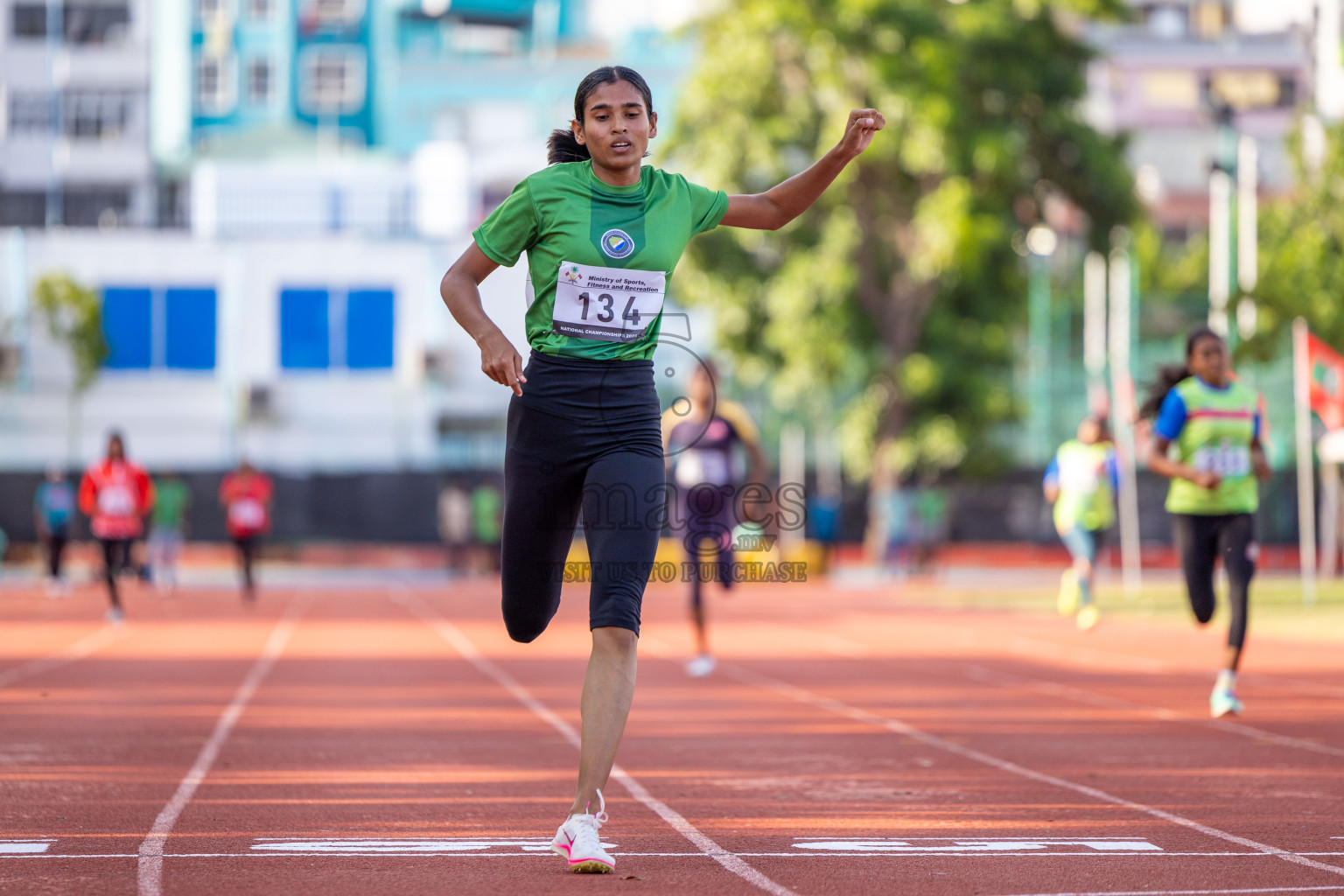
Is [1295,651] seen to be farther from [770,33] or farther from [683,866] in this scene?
[770,33]

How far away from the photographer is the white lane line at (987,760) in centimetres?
604

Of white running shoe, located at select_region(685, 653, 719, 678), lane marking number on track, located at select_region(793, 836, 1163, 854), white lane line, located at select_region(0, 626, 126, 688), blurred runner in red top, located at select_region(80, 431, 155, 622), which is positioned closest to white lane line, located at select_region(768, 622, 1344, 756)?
white running shoe, located at select_region(685, 653, 719, 678)

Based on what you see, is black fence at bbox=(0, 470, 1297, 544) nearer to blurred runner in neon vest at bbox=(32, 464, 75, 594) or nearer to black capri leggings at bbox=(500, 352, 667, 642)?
blurred runner in neon vest at bbox=(32, 464, 75, 594)

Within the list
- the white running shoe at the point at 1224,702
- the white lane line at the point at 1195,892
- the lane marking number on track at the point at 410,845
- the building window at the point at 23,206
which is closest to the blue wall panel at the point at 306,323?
the building window at the point at 23,206

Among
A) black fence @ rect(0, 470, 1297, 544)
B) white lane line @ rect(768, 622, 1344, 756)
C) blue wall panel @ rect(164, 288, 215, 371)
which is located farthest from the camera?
blue wall panel @ rect(164, 288, 215, 371)

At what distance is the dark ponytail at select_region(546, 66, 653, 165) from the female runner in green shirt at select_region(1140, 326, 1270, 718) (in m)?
5.12

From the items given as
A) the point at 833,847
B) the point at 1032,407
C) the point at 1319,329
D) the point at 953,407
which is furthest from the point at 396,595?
the point at 833,847

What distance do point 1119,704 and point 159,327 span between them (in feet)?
121

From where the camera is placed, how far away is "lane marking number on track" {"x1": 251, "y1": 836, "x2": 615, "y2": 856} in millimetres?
5922

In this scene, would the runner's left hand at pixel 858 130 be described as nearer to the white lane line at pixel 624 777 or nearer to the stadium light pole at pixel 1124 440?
the white lane line at pixel 624 777

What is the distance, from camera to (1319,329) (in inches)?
1043

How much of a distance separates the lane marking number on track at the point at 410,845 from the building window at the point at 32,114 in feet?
182

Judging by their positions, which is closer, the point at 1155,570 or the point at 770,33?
the point at 770,33

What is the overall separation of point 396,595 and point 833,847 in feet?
71.4
